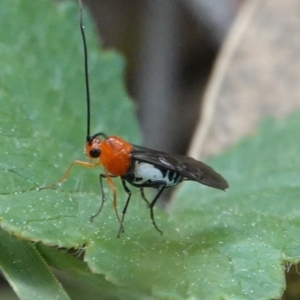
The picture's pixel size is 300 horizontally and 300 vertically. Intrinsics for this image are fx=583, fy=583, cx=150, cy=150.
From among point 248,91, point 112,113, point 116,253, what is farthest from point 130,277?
point 248,91

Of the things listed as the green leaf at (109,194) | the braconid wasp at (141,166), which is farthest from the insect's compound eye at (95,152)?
the green leaf at (109,194)

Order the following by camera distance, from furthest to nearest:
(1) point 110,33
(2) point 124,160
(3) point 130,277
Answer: (1) point 110,33, (2) point 124,160, (3) point 130,277

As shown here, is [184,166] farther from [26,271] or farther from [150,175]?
[26,271]

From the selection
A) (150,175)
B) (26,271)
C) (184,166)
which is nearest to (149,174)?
(150,175)

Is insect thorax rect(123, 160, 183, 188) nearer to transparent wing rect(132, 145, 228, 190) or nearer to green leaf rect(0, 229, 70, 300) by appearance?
transparent wing rect(132, 145, 228, 190)

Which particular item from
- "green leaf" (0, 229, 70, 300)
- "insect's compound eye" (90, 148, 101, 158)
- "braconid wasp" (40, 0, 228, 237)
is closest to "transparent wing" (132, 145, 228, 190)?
"braconid wasp" (40, 0, 228, 237)

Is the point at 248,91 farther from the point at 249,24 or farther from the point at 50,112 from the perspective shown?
the point at 50,112
